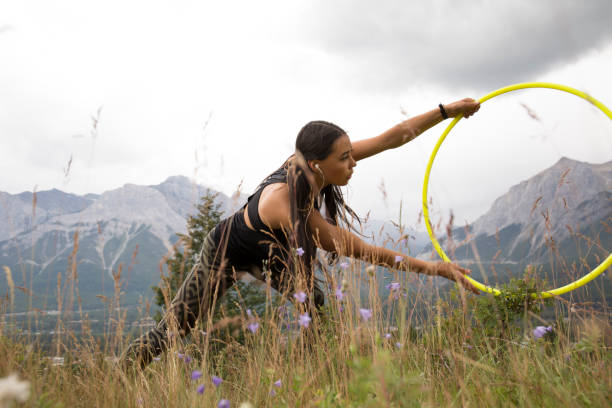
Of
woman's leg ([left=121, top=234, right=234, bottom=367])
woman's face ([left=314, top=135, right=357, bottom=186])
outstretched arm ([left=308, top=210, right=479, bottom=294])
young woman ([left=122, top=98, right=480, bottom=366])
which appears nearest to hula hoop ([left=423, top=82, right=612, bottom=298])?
outstretched arm ([left=308, top=210, right=479, bottom=294])

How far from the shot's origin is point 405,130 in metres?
3.59

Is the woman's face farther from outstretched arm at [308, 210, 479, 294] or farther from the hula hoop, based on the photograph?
the hula hoop

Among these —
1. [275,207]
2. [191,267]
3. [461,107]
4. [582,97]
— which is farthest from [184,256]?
[191,267]

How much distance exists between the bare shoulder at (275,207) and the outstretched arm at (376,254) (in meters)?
0.17

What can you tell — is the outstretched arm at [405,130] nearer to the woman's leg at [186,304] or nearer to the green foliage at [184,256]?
the green foliage at [184,256]

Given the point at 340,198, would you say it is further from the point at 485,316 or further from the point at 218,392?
the point at 218,392

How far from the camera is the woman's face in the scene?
2.82m

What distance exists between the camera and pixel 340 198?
11.1ft

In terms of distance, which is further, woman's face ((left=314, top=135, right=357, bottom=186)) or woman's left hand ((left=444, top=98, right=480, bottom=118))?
woman's left hand ((left=444, top=98, right=480, bottom=118))

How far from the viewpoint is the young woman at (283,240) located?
2.51 m

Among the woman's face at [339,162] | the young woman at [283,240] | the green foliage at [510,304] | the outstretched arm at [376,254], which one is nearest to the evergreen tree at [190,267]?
the young woman at [283,240]

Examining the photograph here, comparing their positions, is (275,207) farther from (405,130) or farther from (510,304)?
(510,304)

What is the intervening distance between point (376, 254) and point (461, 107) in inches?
72.4

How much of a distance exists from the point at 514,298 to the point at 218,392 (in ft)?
6.69
